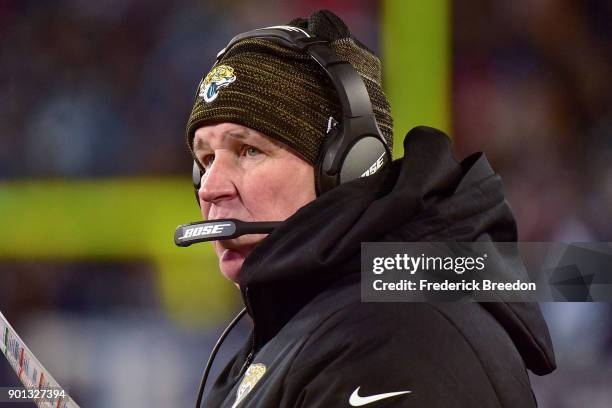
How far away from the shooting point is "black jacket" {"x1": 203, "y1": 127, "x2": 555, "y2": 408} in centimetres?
86

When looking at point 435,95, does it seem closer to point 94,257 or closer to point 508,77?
point 508,77

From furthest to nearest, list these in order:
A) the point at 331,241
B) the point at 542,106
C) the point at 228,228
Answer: the point at 542,106 < the point at 228,228 < the point at 331,241

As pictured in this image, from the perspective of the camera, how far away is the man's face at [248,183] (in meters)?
1.11

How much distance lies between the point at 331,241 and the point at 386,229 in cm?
6

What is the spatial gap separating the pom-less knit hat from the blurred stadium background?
0.98 metres

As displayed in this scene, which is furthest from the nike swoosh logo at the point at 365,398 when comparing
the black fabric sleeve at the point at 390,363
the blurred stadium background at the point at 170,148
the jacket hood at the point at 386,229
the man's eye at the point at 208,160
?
the blurred stadium background at the point at 170,148

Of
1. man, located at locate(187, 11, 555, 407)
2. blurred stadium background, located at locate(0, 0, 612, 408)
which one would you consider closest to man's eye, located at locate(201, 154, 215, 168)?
man, located at locate(187, 11, 555, 407)

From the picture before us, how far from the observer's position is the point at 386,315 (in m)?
0.90

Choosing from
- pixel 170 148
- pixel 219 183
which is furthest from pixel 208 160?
pixel 170 148

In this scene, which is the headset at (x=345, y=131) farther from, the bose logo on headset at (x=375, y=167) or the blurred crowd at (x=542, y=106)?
the blurred crowd at (x=542, y=106)

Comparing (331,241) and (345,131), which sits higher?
(345,131)

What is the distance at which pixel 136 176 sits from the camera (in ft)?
7.64

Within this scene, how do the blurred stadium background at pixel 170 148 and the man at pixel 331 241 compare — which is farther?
the blurred stadium background at pixel 170 148

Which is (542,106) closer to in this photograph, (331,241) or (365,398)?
(331,241)
